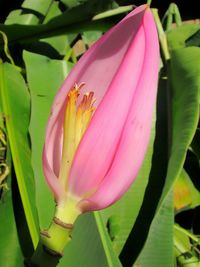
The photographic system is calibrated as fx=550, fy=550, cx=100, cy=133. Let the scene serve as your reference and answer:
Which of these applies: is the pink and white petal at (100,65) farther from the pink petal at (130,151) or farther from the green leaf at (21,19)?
the green leaf at (21,19)

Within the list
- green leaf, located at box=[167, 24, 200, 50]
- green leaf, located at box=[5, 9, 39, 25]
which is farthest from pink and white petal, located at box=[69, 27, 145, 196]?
green leaf, located at box=[5, 9, 39, 25]

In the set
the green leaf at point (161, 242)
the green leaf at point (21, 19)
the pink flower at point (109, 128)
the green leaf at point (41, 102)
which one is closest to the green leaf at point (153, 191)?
the green leaf at point (161, 242)

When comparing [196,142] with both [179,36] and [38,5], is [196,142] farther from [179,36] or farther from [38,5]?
[38,5]

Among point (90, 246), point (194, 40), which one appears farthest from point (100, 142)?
point (194, 40)

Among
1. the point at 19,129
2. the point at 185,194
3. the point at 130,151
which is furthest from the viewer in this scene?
the point at 185,194

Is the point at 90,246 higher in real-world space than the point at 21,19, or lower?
lower

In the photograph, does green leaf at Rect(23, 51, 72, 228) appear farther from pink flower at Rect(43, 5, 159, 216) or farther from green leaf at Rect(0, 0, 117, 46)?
pink flower at Rect(43, 5, 159, 216)

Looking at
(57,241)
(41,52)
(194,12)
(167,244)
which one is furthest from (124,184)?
(194,12)

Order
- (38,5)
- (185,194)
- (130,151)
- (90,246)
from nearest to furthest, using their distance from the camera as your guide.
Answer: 1. (130,151)
2. (90,246)
3. (185,194)
4. (38,5)
